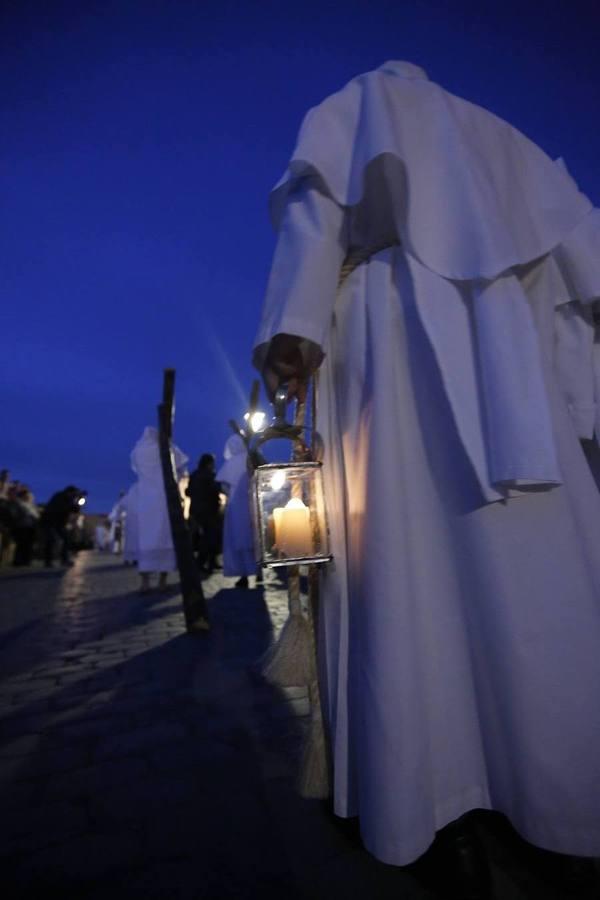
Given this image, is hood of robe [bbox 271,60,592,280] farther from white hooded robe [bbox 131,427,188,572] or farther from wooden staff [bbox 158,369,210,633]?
white hooded robe [bbox 131,427,188,572]

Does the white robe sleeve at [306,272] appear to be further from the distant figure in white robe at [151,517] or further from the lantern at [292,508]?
the distant figure in white robe at [151,517]

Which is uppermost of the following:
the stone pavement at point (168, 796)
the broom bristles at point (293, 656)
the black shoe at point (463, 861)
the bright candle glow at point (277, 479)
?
the bright candle glow at point (277, 479)

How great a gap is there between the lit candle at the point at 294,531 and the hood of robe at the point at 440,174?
0.75m

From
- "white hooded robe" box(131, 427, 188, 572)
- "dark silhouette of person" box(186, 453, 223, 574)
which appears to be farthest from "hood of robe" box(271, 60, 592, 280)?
"dark silhouette of person" box(186, 453, 223, 574)

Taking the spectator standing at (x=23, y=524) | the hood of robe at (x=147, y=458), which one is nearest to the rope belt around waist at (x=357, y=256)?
the hood of robe at (x=147, y=458)

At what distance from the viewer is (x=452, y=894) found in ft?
3.15

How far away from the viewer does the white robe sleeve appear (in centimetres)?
120

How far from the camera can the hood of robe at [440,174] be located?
3.85ft

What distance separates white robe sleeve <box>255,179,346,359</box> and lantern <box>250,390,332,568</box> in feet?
0.87

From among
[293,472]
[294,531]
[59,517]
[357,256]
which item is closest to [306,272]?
[357,256]

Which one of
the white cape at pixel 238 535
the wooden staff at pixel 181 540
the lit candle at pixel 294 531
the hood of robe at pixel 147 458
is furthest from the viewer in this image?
the hood of robe at pixel 147 458

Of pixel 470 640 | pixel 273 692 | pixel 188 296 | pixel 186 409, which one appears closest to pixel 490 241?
pixel 470 640

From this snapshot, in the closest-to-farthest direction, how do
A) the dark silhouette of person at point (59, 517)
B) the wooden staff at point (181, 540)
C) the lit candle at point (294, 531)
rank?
the lit candle at point (294, 531), the wooden staff at point (181, 540), the dark silhouette of person at point (59, 517)

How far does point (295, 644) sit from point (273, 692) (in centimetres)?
120
